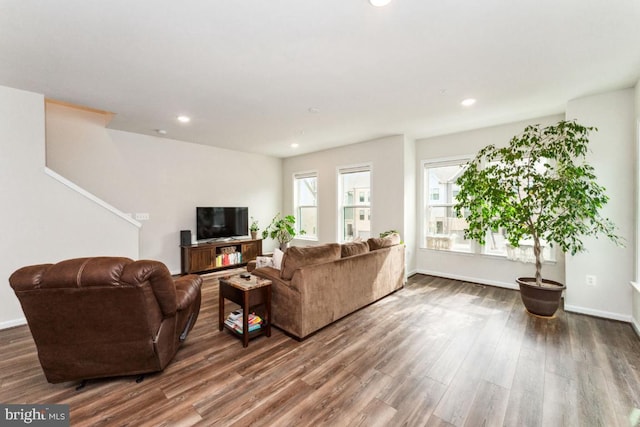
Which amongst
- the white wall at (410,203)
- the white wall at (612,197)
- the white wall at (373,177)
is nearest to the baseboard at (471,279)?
the white wall at (410,203)

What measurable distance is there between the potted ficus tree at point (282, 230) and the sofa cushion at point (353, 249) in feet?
10.8

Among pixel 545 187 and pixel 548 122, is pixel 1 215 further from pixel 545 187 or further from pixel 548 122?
pixel 548 122

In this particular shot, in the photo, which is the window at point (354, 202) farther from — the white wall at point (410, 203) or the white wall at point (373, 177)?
the white wall at point (410, 203)

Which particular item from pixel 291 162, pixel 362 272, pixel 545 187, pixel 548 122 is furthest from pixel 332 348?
pixel 291 162

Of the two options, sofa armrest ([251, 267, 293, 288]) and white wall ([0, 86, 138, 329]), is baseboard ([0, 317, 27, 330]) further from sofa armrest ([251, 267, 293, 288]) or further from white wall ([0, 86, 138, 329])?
sofa armrest ([251, 267, 293, 288])

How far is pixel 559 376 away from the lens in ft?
6.97

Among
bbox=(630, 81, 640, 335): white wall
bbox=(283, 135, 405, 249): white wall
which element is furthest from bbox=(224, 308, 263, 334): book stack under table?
bbox=(630, 81, 640, 335): white wall

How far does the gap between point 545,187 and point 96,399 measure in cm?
469

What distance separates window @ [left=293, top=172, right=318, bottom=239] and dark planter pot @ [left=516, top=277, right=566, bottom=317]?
14.1ft

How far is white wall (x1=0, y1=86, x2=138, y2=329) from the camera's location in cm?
292

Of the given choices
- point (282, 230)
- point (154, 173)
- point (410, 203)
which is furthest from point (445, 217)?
point (154, 173)

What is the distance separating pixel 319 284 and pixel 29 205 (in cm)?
342

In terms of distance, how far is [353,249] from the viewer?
335 cm

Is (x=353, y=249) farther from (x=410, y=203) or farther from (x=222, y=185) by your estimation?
(x=222, y=185)
